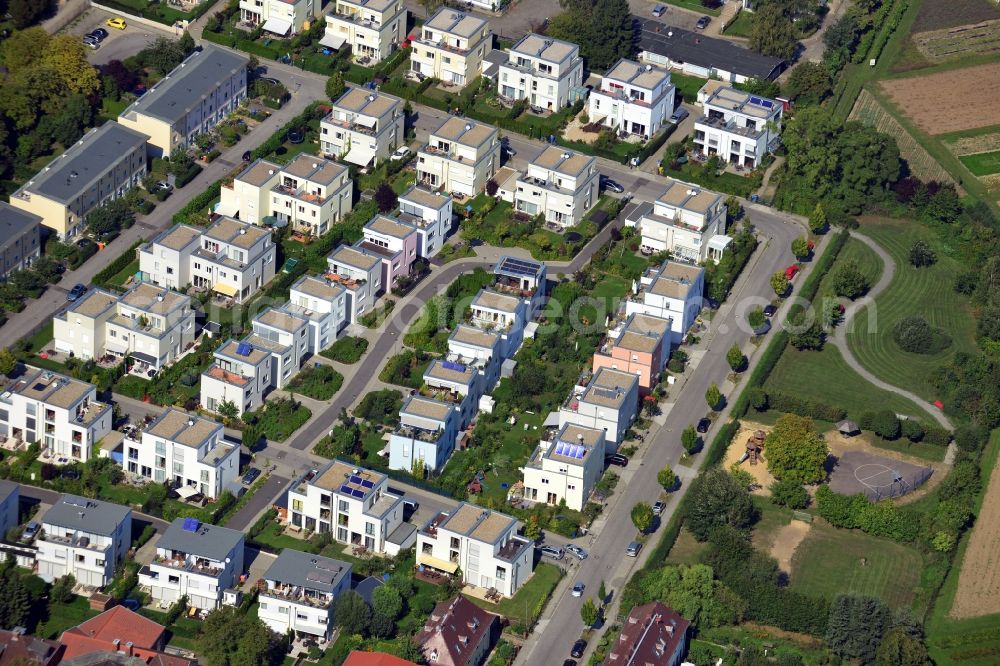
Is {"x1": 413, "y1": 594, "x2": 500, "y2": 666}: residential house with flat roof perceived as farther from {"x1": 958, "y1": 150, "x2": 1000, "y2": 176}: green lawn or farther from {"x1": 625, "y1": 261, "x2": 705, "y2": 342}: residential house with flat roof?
{"x1": 958, "y1": 150, "x2": 1000, "y2": 176}: green lawn

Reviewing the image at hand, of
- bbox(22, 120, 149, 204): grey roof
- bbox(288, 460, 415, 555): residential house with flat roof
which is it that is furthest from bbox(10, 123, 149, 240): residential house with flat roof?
bbox(288, 460, 415, 555): residential house with flat roof

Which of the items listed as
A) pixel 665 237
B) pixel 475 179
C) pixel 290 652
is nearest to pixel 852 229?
pixel 665 237

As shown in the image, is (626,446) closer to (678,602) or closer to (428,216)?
(678,602)

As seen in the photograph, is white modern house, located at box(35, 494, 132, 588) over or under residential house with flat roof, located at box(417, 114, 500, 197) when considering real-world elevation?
under

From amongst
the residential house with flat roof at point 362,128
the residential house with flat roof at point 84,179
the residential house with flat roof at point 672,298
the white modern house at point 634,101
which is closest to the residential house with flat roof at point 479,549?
the residential house with flat roof at point 672,298

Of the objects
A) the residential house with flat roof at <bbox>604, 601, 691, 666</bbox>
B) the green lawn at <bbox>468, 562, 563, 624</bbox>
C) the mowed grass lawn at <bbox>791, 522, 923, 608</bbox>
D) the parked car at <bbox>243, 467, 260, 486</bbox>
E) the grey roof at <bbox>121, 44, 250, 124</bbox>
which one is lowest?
the parked car at <bbox>243, 467, 260, 486</bbox>

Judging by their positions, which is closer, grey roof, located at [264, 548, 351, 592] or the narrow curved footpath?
grey roof, located at [264, 548, 351, 592]
